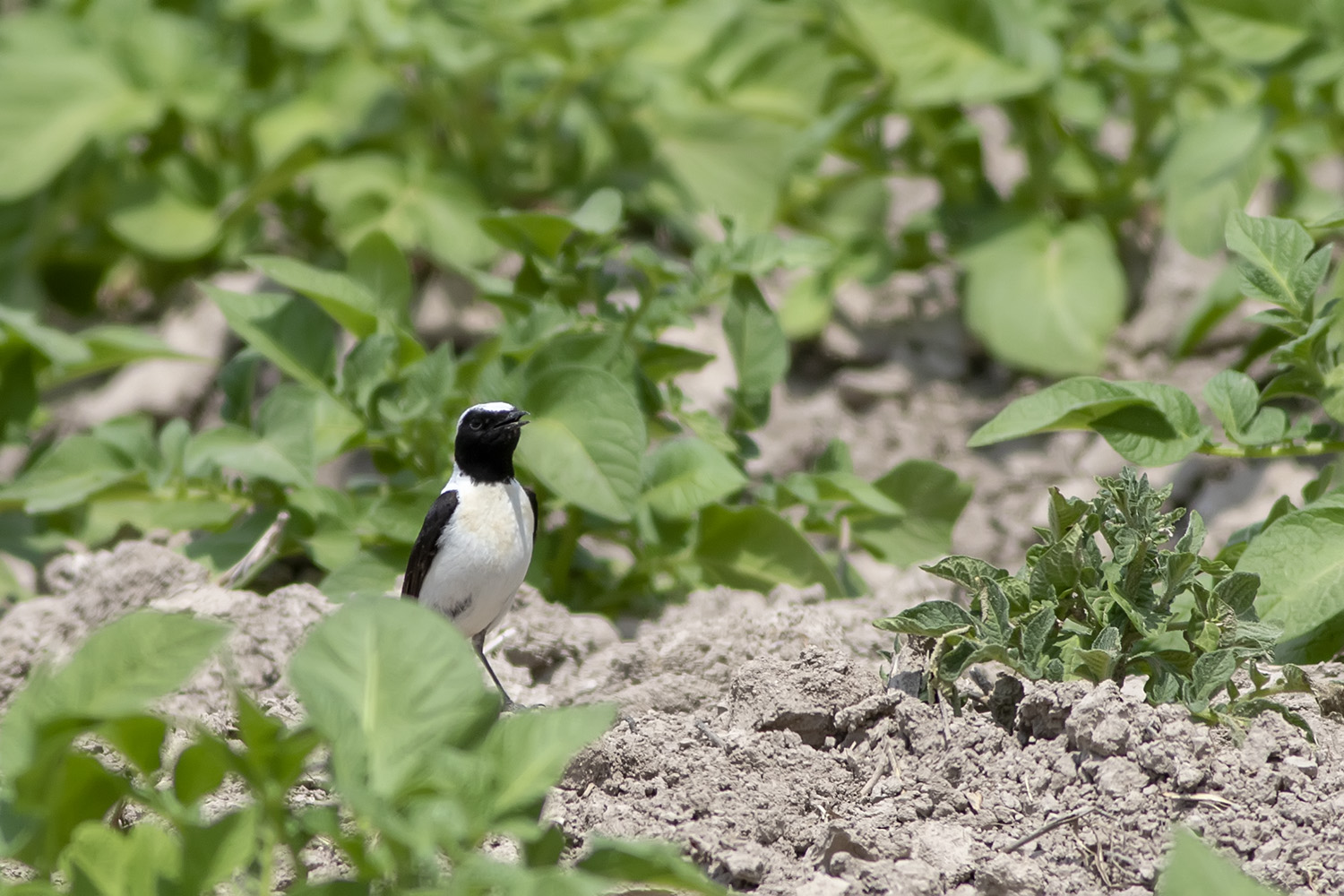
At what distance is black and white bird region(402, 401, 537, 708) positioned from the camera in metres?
3.71

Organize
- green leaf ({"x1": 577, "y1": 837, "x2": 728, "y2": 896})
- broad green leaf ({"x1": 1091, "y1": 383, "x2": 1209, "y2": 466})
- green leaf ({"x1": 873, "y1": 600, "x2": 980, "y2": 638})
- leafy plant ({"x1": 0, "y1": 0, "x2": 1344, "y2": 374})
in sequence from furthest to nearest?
leafy plant ({"x1": 0, "y1": 0, "x2": 1344, "y2": 374}) → broad green leaf ({"x1": 1091, "y1": 383, "x2": 1209, "y2": 466}) → green leaf ({"x1": 873, "y1": 600, "x2": 980, "y2": 638}) → green leaf ({"x1": 577, "y1": 837, "x2": 728, "y2": 896})

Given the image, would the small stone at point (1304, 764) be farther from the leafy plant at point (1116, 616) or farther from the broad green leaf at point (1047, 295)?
the broad green leaf at point (1047, 295)

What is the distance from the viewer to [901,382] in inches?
225

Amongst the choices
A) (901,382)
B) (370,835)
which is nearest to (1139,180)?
(901,382)

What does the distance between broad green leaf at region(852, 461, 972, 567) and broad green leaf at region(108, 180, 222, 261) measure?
2983mm

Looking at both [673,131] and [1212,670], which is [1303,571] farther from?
[673,131]

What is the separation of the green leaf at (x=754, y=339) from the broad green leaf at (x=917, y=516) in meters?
0.48

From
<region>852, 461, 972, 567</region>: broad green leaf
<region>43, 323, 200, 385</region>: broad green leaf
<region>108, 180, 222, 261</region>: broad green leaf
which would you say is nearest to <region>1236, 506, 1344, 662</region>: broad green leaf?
<region>852, 461, 972, 567</region>: broad green leaf

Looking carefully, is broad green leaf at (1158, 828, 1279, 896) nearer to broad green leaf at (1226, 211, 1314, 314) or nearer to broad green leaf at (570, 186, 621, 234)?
broad green leaf at (1226, 211, 1314, 314)

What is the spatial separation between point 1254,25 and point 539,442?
2.86 m

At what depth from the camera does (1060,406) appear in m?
3.30

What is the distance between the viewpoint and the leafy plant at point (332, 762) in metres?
2.25

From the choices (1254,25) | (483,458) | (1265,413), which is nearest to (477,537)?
(483,458)

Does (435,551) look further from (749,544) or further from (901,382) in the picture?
(901,382)
